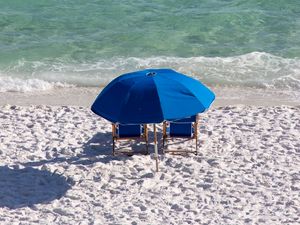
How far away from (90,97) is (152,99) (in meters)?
4.89

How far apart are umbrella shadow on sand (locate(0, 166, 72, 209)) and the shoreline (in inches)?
139

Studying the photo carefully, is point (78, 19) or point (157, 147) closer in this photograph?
point (157, 147)

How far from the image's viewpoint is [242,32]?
20.8 meters

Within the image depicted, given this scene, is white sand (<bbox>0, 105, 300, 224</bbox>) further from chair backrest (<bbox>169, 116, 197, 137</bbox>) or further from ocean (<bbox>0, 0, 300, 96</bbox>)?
ocean (<bbox>0, 0, 300, 96</bbox>)

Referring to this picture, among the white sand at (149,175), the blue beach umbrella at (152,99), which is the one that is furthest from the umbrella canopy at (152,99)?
the white sand at (149,175)

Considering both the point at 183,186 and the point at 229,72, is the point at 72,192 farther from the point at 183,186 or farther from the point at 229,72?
the point at 229,72

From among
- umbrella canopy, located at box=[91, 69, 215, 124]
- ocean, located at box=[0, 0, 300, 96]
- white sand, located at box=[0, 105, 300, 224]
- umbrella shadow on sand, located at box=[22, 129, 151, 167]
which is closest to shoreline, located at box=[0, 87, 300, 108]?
ocean, located at box=[0, 0, 300, 96]

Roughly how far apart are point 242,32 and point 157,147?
29.6 ft

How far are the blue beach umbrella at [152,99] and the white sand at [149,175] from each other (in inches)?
29.4

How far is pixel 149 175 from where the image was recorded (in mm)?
11500

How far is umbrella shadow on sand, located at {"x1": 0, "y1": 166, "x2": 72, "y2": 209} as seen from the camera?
35.6ft

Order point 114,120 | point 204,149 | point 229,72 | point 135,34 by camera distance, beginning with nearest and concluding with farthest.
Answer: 1. point 114,120
2. point 204,149
3. point 229,72
4. point 135,34

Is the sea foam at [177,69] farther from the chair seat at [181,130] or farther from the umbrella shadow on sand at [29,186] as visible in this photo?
the umbrella shadow on sand at [29,186]

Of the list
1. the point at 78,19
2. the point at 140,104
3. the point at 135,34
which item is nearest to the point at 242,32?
the point at 135,34
